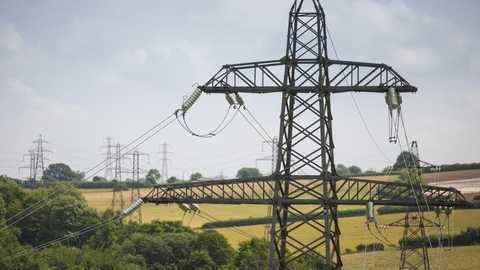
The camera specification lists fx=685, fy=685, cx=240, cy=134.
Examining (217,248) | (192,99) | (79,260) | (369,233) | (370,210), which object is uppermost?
(192,99)

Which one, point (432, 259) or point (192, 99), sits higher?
point (192, 99)

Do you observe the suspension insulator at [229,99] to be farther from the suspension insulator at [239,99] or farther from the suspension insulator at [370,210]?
the suspension insulator at [370,210]

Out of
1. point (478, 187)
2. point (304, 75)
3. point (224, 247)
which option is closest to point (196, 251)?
point (224, 247)

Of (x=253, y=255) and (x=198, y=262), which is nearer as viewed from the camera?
(x=253, y=255)

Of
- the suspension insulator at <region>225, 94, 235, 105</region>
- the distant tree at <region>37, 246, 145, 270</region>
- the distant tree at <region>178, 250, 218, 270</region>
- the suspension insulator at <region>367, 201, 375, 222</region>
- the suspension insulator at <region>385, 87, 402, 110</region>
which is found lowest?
the distant tree at <region>178, 250, 218, 270</region>

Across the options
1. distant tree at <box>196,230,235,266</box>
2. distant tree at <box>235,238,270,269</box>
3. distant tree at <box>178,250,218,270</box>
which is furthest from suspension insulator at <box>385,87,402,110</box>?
distant tree at <box>196,230,235,266</box>

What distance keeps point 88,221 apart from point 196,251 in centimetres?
4075

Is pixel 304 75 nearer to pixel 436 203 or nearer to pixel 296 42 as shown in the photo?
pixel 296 42

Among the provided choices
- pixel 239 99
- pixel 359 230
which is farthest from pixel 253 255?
pixel 239 99

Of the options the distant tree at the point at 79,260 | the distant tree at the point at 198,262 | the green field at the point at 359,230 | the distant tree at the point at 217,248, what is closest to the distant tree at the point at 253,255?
the green field at the point at 359,230

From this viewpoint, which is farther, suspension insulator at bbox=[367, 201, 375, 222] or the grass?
the grass

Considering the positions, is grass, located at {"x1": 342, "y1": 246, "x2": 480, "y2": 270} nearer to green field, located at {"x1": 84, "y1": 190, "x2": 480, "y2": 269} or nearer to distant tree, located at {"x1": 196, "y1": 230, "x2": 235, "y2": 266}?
green field, located at {"x1": 84, "y1": 190, "x2": 480, "y2": 269}

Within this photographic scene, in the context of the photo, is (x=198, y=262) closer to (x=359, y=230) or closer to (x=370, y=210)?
(x=359, y=230)

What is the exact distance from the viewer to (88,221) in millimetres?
132375
